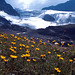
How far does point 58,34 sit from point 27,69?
10565 cm

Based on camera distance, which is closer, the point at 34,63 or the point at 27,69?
the point at 27,69

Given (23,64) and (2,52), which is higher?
(2,52)

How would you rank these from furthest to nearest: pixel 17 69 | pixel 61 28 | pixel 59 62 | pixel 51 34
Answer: pixel 61 28, pixel 51 34, pixel 59 62, pixel 17 69

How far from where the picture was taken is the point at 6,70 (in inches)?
167

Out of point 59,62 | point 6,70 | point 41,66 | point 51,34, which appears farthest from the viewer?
point 51,34

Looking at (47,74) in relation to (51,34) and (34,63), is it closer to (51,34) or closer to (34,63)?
(34,63)

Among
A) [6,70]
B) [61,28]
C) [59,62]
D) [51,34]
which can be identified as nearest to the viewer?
[6,70]

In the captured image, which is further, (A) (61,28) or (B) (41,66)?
(A) (61,28)

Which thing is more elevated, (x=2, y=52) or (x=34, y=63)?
(x=2, y=52)

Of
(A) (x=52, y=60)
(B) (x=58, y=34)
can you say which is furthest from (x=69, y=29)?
(A) (x=52, y=60)

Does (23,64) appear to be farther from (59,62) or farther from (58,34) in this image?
(58,34)

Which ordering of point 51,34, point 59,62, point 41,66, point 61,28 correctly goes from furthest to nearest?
point 61,28
point 51,34
point 59,62
point 41,66

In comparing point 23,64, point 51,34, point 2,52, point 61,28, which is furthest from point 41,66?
point 61,28

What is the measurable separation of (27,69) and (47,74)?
2.59ft
